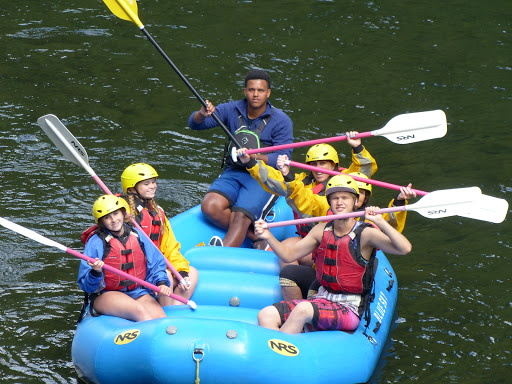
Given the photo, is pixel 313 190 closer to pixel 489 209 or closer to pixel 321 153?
pixel 321 153

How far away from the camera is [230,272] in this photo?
509 centimetres

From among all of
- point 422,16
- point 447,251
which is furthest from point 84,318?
point 422,16

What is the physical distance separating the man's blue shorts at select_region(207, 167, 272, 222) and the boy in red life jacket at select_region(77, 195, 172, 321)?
1.23m

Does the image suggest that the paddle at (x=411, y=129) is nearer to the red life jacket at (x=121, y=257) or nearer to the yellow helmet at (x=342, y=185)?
the yellow helmet at (x=342, y=185)

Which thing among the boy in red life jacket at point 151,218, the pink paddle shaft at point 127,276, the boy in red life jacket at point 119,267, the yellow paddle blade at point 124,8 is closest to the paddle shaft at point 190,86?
the yellow paddle blade at point 124,8

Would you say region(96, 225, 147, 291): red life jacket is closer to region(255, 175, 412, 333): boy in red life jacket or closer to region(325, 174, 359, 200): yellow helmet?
region(255, 175, 412, 333): boy in red life jacket

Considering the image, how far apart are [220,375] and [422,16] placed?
31.3 feet

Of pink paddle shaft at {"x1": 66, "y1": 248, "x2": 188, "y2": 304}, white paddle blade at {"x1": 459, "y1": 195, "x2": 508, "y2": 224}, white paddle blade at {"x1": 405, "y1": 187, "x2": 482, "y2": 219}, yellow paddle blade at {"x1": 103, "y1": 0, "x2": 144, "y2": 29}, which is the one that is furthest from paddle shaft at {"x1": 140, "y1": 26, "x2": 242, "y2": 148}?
white paddle blade at {"x1": 459, "y1": 195, "x2": 508, "y2": 224}

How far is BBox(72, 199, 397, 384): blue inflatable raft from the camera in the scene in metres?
3.96

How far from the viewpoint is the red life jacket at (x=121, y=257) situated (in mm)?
4562

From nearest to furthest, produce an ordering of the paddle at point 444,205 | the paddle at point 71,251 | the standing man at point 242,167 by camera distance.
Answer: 1. the paddle at point 71,251
2. the paddle at point 444,205
3. the standing man at point 242,167

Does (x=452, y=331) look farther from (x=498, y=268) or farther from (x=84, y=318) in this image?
(x=84, y=318)

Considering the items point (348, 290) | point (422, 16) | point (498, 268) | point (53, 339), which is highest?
point (422, 16)

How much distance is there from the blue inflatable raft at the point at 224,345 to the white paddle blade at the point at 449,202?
75cm
